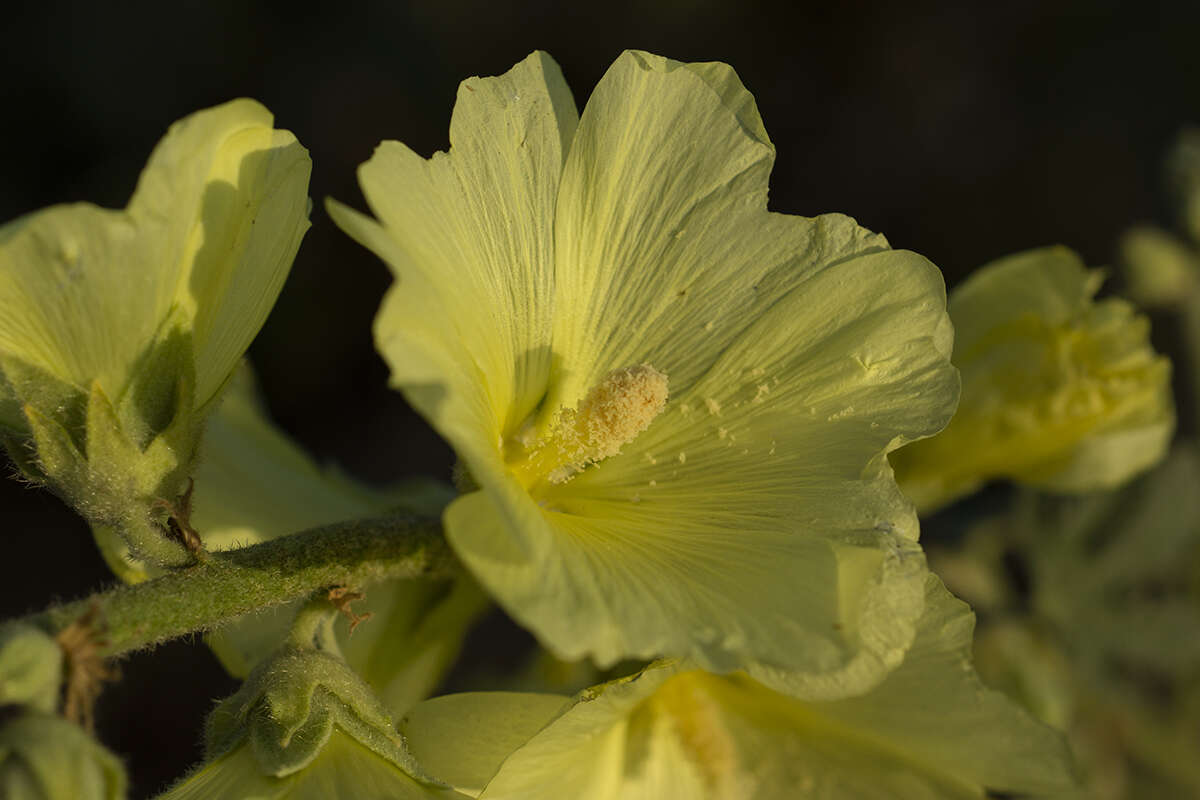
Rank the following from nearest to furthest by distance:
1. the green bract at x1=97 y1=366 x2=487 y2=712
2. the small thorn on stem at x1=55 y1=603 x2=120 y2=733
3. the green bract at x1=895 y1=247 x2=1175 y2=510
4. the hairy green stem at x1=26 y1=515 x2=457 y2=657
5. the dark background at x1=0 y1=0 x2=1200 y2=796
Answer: the small thorn on stem at x1=55 y1=603 x2=120 y2=733
the hairy green stem at x1=26 y1=515 x2=457 y2=657
the green bract at x1=97 y1=366 x2=487 y2=712
the green bract at x1=895 y1=247 x2=1175 y2=510
the dark background at x1=0 y1=0 x2=1200 y2=796

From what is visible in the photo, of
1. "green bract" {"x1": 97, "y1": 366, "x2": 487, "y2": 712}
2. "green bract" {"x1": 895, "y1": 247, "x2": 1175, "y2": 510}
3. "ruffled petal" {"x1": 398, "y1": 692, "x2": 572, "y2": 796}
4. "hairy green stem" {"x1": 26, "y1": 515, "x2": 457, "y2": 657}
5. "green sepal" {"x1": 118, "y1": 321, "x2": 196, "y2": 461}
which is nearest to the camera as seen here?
"hairy green stem" {"x1": 26, "y1": 515, "x2": 457, "y2": 657}

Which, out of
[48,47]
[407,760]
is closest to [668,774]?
[407,760]

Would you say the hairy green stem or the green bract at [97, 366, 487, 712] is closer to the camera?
the hairy green stem

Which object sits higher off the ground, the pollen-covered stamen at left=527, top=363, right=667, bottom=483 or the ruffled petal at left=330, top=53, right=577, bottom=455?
the ruffled petal at left=330, top=53, right=577, bottom=455

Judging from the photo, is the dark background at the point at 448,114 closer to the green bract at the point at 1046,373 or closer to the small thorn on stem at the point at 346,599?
the green bract at the point at 1046,373

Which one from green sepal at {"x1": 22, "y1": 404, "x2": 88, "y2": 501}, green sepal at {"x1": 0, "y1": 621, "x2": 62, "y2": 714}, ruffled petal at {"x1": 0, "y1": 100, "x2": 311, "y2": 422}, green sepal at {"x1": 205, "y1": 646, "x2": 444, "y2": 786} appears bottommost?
green sepal at {"x1": 205, "y1": 646, "x2": 444, "y2": 786}

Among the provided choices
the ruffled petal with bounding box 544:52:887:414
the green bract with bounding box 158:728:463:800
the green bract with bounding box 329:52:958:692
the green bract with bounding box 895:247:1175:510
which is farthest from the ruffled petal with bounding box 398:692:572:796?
the green bract with bounding box 895:247:1175:510

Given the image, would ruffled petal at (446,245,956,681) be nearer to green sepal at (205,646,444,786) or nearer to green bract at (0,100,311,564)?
green sepal at (205,646,444,786)
